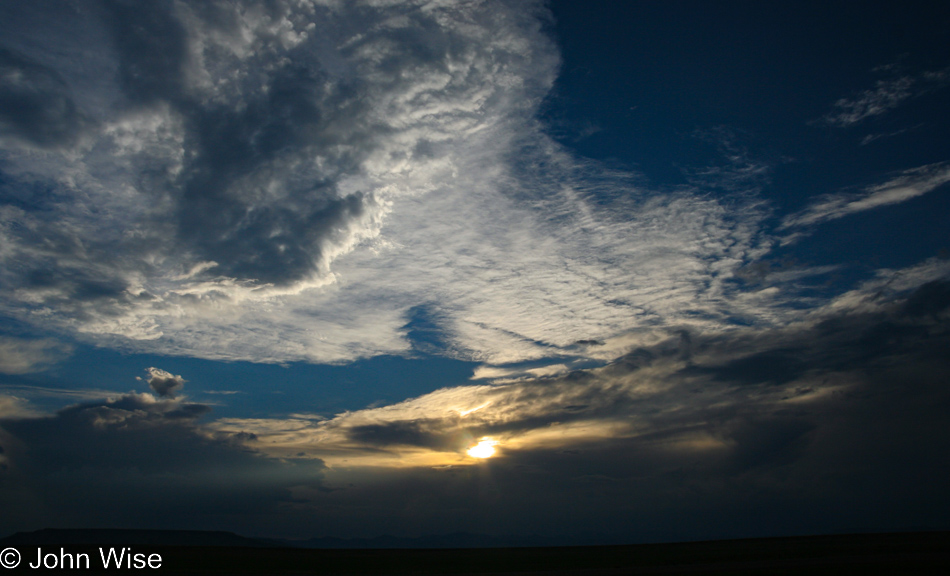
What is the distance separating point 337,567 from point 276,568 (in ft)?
40.5

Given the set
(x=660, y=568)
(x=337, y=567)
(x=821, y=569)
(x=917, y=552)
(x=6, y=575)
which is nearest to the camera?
(x=821, y=569)

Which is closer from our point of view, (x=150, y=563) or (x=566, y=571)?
(x=566, y=571)

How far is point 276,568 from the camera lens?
303ft

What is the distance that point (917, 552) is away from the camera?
8862cm

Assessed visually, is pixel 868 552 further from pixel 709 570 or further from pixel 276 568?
pixel 276 568

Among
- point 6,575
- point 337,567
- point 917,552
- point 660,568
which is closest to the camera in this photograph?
point 6,575

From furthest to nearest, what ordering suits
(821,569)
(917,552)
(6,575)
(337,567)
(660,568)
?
(337,567) < (917,552) < (660,568) < (6,575) < (821,569)

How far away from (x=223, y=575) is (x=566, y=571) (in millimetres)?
60054

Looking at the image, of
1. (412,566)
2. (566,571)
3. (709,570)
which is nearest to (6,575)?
(412,566)

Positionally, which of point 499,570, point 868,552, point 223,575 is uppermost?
point 223,575

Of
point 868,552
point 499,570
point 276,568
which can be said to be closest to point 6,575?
point 276,568

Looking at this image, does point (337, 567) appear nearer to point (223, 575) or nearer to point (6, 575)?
point (223, 575)

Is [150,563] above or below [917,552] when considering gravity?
above

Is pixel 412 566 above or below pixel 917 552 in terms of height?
above
